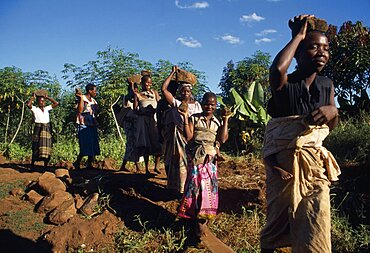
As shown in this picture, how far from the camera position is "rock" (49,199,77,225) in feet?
14.7

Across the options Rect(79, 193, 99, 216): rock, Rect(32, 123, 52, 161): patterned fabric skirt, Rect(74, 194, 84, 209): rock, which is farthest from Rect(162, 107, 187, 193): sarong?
Rect(32, 123, 52, 161): patterned fabric skirt

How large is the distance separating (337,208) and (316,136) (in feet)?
9.23

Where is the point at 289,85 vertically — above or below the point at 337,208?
above

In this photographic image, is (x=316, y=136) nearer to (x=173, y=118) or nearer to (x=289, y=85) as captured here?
(x=289, y=85)

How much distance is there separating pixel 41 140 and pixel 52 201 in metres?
2.11

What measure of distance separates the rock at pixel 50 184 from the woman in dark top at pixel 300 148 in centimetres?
364

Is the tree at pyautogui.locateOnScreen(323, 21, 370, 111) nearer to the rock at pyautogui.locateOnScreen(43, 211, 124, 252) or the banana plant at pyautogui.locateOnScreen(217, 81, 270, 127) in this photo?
the banana plant at pyautogui.locateOnScreen(217, 81, 270, 127)

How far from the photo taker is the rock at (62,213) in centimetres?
449

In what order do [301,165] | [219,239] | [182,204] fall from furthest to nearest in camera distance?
[219,239], [182,204], [301,165]

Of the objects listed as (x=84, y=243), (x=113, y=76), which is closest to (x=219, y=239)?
(x=84, y=243)

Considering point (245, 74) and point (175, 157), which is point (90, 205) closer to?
point (175, 157)

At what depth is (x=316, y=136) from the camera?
88.0 inches

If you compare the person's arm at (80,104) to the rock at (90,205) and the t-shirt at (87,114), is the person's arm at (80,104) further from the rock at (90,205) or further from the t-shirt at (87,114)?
the rock at (90,205)

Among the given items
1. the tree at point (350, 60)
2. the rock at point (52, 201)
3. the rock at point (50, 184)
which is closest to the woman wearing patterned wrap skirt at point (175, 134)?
the rock at point (52, 201)
